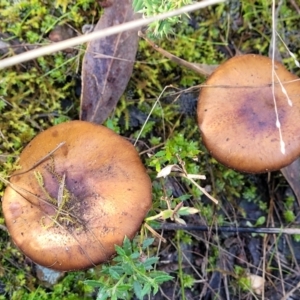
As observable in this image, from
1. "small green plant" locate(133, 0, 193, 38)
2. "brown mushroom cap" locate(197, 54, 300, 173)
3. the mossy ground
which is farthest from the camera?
the mossy ground

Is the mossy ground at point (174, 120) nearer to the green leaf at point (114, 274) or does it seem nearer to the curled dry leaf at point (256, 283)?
the curled dry leaf at point (256, 283)

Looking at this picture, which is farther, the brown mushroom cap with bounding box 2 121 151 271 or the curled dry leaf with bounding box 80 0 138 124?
the curled dry leaf with bounding box 80 0 138 124

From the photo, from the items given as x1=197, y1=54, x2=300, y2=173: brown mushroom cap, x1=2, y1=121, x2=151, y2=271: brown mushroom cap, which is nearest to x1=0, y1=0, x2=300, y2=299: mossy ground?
x1=197, y1=54, x2=300, y2=173: brown mushroom cap

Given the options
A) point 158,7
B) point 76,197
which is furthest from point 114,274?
point 158,7

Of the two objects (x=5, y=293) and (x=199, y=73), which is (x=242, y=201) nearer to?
(x=199, y=73)

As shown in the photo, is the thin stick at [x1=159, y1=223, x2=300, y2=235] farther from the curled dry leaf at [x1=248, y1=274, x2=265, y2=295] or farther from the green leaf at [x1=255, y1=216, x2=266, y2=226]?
the curled dry leaf at [x1=248, y1=274, x2=265, y2=295]

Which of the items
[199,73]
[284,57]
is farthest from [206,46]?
[284,57]

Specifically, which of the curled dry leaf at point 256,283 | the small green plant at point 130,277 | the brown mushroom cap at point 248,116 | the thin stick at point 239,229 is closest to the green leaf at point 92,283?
the small green plant at point 130,277
